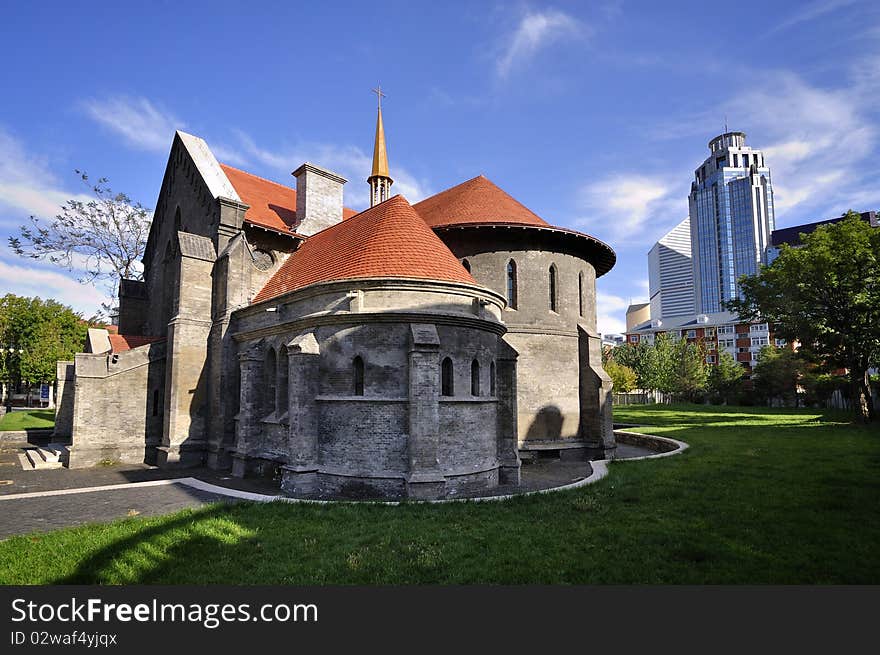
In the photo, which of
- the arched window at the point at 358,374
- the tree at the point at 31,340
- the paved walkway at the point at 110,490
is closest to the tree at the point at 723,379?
the paved walkway at the point at 110,490

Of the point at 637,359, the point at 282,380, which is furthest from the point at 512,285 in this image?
the point at 637,359

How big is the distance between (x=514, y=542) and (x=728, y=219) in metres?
149

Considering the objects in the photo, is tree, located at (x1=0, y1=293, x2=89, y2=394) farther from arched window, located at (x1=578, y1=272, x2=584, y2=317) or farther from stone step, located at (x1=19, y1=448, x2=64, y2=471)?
arched window, located at (x1=578, y1=272, x2=584, y2=317)

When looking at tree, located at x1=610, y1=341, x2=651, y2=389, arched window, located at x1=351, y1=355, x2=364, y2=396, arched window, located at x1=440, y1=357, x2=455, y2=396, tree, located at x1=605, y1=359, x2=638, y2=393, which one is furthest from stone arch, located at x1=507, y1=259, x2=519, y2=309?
tree, located at x1=610, y1=341, x2=651, y2=389

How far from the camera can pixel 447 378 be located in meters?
13.5

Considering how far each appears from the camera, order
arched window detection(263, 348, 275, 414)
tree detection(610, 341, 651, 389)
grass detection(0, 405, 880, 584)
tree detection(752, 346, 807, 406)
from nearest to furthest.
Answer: grass detection(0, 405, 880, 584)
arched window detection(263, 348, 275, 414)
tree detection(752, 346, 807, 406)
tree detection(610, 341, 651, 389)

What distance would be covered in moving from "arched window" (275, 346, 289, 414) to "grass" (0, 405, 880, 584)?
15.2 ft

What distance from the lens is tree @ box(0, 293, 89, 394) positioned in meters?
41.2

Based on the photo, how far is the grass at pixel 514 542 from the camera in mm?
7070

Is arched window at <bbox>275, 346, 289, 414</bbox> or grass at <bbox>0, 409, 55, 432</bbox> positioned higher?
arched window at <bbox>275, 346, 289, 414</bbox>

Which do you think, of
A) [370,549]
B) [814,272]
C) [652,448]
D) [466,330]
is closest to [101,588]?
[370,549]

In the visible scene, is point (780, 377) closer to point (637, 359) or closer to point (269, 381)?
point (637, 359)

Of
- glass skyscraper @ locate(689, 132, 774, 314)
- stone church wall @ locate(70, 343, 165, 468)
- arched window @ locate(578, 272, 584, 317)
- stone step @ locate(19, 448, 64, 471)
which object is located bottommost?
stone step @ locate(19, 448, 64, 471)

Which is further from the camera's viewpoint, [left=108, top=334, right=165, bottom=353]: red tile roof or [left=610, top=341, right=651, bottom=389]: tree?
[left=610, top=341, right=651, bottom=389]: tree
